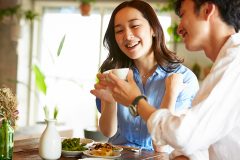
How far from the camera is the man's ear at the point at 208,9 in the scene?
4.01 ft

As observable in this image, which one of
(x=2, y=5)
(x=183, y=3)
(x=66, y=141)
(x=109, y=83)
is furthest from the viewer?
(x=2, y=5)

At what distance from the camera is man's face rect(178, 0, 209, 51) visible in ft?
4.03

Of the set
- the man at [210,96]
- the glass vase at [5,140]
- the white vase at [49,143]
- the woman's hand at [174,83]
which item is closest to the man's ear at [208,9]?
the man at [210,96]

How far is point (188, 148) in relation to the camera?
1119 mm

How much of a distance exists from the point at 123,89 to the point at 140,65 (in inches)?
38.7

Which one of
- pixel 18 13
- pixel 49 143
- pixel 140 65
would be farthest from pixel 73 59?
pixel 49 143

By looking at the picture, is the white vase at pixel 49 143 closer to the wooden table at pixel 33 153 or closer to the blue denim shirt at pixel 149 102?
the wooden table at pixel 33 153

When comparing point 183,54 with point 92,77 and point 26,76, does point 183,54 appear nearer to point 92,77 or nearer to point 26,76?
point 92,77

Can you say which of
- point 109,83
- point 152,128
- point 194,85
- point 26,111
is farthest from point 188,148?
point 26,111

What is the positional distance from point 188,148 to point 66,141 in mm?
938

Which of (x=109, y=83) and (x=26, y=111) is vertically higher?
(x=109, y=83)

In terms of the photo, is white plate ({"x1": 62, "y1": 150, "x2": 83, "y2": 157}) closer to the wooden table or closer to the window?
the wooden table

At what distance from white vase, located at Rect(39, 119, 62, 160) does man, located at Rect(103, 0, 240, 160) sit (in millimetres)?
456

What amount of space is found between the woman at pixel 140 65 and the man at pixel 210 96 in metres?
0.80
